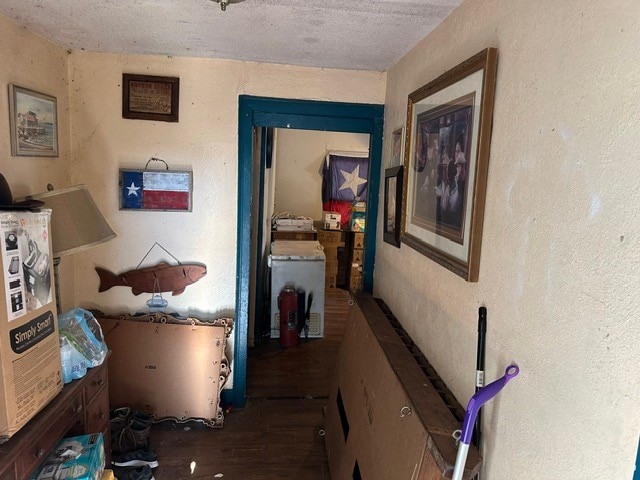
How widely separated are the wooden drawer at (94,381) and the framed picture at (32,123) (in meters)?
1.06

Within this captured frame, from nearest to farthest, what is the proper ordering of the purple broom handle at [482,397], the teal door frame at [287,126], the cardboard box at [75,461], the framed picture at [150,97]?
the purple broom handle at [482,397] < the cardboard box at [75,461] < the framed picture at [150,97] < the teal door frame at [287,126]

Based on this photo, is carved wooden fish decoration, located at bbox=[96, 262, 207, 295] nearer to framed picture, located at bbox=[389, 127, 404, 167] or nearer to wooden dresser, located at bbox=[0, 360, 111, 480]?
wooden dresser, located at bbox=[0, 360, 111, 480]

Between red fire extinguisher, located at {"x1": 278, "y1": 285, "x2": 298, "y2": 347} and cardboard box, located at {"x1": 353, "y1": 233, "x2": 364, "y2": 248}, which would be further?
cardboard box, located at {"x1": 353, "y1": 233, "x2": 364, "y2": 248}

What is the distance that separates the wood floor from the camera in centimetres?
237

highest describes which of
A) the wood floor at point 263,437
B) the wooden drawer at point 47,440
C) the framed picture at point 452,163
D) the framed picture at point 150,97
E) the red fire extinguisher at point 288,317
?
the framed picture at point 150,97

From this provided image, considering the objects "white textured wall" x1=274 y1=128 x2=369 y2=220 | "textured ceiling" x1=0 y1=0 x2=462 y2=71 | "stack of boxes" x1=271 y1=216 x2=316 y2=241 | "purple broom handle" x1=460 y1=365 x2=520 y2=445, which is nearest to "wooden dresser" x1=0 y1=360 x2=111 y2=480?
"purple broom handle" x1=460 y1=365 x2=520 y2=445

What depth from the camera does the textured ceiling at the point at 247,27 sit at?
1.72 m

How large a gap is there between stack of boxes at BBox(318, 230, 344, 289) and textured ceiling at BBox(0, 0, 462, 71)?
354cm

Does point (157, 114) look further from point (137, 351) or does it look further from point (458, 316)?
point (458, 316)

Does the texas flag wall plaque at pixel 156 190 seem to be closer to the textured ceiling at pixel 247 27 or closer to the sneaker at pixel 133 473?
the textured ceiling at pixel 247 27

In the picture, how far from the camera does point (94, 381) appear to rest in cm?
193

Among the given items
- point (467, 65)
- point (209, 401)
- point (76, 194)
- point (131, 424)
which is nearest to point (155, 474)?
point (131, 424)

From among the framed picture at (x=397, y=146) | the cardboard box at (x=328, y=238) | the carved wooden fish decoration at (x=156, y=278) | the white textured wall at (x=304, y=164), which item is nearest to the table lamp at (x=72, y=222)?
the carved wooden fish decoration at (x=156, y=278)

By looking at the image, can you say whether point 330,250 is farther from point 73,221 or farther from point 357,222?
point 73,221
